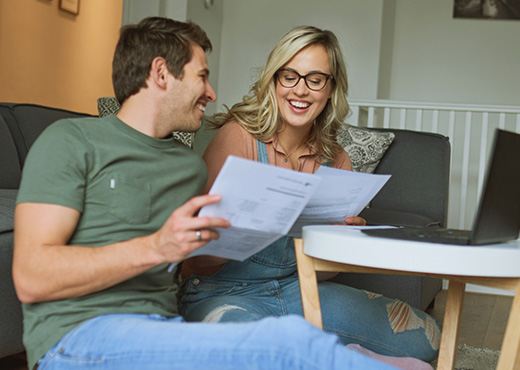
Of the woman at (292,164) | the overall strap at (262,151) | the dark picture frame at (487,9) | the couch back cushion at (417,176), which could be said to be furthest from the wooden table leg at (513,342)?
the dark picture frame at (487,9)

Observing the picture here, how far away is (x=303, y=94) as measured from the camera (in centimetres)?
166

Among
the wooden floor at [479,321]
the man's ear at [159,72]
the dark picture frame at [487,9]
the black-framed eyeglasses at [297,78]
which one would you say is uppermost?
the dark picture frame at [487,9]

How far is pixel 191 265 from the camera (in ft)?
5.10

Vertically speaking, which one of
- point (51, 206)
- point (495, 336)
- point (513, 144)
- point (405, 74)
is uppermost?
point (405, 74)

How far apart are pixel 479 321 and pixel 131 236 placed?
229cm

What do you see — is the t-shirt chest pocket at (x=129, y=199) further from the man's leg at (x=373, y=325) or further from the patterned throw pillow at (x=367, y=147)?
the patterned throw pillow at (x=367, y=147)

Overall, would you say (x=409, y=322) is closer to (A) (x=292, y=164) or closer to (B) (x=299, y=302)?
(B) (x=299, y=302)

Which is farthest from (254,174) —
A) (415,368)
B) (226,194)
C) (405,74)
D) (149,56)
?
(405,74)

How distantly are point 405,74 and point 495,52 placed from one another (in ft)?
2.72

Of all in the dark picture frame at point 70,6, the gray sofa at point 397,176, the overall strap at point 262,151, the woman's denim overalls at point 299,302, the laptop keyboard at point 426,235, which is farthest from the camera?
the dark picture frame at point 70,6

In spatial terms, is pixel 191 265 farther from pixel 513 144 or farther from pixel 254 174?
pixel 513 144

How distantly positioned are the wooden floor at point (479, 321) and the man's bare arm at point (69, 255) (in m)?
1.02

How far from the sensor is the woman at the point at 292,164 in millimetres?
1550

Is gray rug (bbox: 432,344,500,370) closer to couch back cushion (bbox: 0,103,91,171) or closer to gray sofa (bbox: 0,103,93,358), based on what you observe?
gray sofa (bbox: 0,103,93,358)
